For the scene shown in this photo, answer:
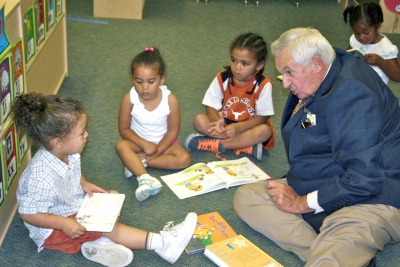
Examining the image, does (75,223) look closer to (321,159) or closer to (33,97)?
(33,97)

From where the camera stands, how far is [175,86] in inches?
147

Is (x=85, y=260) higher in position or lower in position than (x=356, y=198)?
lower

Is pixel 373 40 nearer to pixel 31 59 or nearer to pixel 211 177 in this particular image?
pixel 211 177

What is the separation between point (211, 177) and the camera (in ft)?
8.68

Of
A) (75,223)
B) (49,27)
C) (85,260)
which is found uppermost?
(49,27)

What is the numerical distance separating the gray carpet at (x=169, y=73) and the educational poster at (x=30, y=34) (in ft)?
1.86

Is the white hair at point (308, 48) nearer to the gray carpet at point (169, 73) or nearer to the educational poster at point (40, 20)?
the gray carpet at point (169, 73)

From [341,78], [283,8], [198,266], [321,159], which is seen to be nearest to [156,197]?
[198,266]

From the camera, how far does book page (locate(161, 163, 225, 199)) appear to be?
2543 mm

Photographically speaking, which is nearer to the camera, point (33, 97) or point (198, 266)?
point (33, 97)

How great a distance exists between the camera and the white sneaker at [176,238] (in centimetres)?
205

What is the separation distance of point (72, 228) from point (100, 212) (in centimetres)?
14

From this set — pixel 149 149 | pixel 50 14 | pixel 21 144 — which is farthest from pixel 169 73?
pixel 21 144

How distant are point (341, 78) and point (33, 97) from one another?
1147mm
